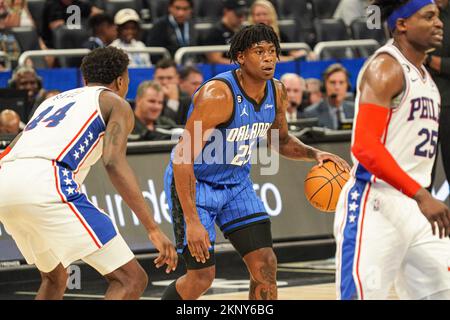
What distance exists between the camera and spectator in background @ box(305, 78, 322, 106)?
13102 millimetres

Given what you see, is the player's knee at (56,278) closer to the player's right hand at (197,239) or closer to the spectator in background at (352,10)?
the player's right hand at (197,239)

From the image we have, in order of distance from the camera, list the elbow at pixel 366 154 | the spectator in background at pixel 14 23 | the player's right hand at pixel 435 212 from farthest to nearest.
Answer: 1. the spectator in background at pixel 14 23
2. the elbow at pixel 366 154
3. the player's right hand at pixel 435 212

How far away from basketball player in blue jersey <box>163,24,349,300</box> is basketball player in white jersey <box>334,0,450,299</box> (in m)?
1.34

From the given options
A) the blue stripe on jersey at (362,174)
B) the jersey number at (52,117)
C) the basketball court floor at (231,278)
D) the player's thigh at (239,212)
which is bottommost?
the basketball court floor at (231,278)

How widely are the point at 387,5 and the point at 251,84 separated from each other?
147 cm

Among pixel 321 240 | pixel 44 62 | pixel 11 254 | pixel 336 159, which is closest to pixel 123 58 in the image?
pixel 336 159

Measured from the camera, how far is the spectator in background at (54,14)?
1381 cm

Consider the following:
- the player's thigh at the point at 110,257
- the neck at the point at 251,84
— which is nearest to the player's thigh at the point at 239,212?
the neck at the point at 251,84

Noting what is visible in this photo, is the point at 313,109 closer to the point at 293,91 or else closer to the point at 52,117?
the point at 293,91

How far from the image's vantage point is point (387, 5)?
5586mm

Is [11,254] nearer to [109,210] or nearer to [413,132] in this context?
[109,210]

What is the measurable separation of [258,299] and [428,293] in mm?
1668

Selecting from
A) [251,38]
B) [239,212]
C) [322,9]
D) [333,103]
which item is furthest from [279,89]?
[322,9]

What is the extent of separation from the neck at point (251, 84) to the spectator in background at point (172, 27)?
7.12 m
